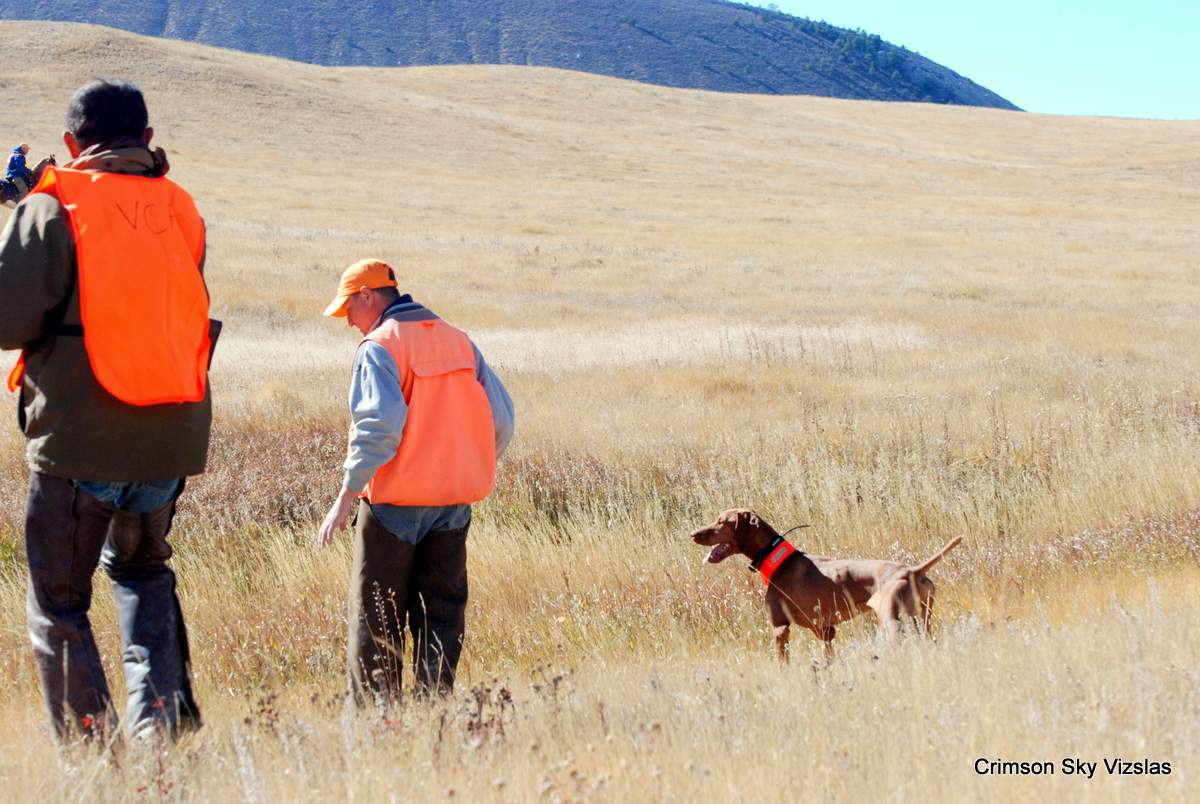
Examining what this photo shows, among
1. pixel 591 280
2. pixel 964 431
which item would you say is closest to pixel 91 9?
pixel 591 280

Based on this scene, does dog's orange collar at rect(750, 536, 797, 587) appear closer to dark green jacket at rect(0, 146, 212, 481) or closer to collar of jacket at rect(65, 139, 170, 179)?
dark green jacket at rect(0, 146, 212, 481)

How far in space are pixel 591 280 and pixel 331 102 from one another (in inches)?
1717

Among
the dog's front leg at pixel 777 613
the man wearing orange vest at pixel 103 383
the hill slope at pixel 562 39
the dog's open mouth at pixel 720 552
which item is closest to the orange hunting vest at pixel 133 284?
the man wearing orange vest at pixel 103 383

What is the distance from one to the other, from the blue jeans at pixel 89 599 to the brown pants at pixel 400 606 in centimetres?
73

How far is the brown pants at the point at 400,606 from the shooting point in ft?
14.3

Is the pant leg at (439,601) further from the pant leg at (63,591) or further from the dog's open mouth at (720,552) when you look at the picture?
the dog's open mouth at (720,552)

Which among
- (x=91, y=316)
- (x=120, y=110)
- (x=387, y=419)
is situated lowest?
(x=387, y=419)

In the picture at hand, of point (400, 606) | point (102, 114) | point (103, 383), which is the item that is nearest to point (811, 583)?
point (400, 606)

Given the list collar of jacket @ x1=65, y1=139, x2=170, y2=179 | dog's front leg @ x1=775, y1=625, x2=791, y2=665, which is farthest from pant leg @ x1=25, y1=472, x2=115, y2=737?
dog's front leg @ x1=775, y1=625, x2=791, y2=665

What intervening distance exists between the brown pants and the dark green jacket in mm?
938

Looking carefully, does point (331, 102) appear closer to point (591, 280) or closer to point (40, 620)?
point (591, 280)

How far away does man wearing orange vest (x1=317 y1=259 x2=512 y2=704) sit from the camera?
13.8ft

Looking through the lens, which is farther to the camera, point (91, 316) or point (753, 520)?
point (753, 520)

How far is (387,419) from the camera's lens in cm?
413
